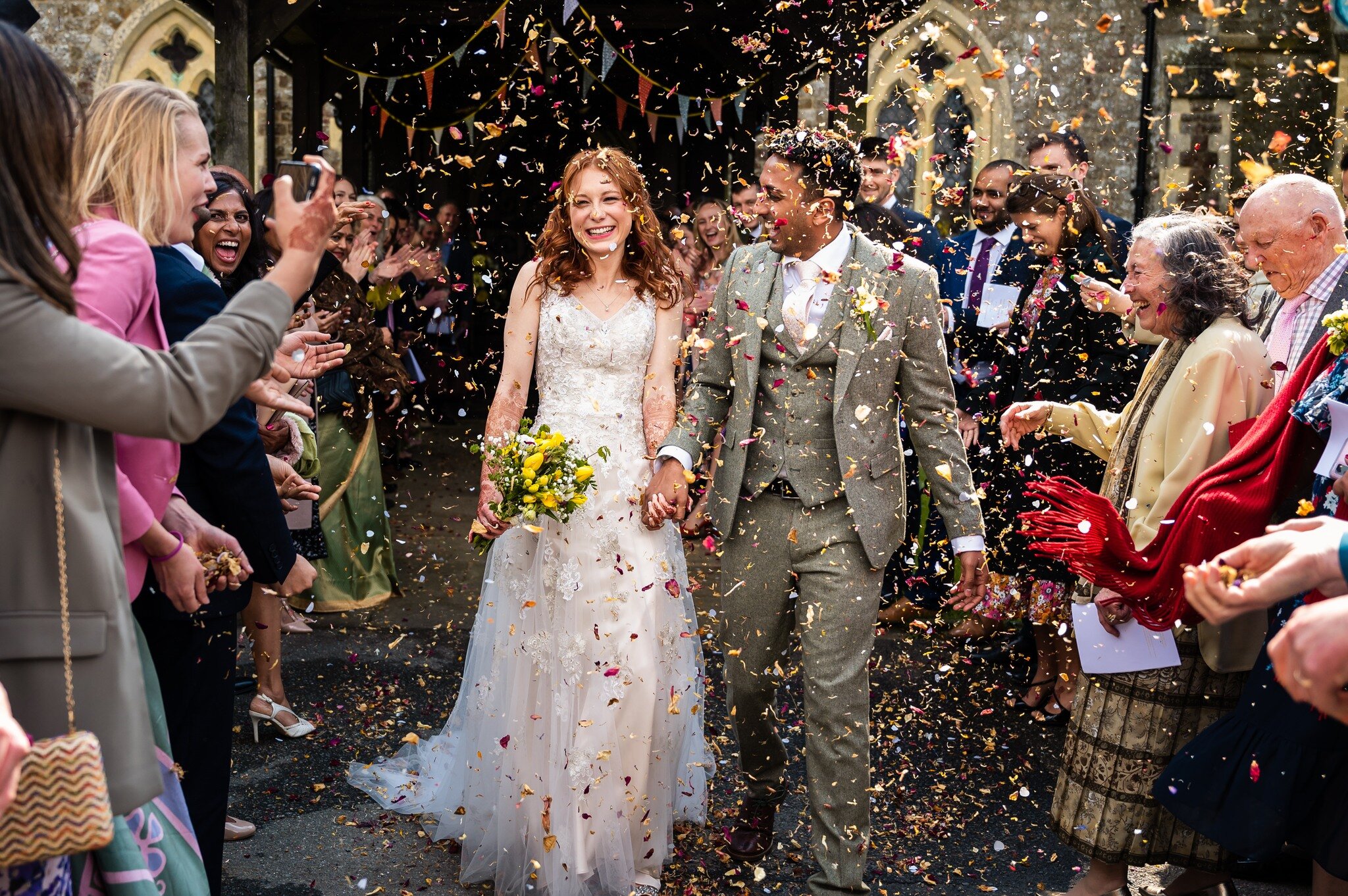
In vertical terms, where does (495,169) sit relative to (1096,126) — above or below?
below

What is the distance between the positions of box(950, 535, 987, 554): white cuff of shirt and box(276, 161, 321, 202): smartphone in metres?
2.27

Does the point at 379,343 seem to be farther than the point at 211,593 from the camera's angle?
Yes

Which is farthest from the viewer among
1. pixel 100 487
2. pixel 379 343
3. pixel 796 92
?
pixel 796 92

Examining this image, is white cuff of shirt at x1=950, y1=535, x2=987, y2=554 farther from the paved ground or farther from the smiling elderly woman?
the paved ground

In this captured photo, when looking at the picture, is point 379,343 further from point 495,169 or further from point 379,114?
point 495,169

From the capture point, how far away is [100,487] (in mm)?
2076

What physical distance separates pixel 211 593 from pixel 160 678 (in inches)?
9.7

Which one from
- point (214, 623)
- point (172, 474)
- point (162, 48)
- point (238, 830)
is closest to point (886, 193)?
point (238, 830)

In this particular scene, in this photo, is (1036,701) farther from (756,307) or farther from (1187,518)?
(756,307)

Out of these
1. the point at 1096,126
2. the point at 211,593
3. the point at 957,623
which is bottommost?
the point at 957,623

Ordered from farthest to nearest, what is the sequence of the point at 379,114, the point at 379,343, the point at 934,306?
the point at 379,114, the point at 379,343, the point at 934,306

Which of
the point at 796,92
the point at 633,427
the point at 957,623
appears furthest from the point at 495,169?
the point at 633,427

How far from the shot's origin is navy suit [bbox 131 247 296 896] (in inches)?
116

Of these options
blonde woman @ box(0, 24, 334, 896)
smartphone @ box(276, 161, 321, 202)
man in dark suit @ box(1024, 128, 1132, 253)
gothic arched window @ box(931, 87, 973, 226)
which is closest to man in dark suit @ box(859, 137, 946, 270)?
man in dark suit @ box(1024, 128, 1132, 253)
